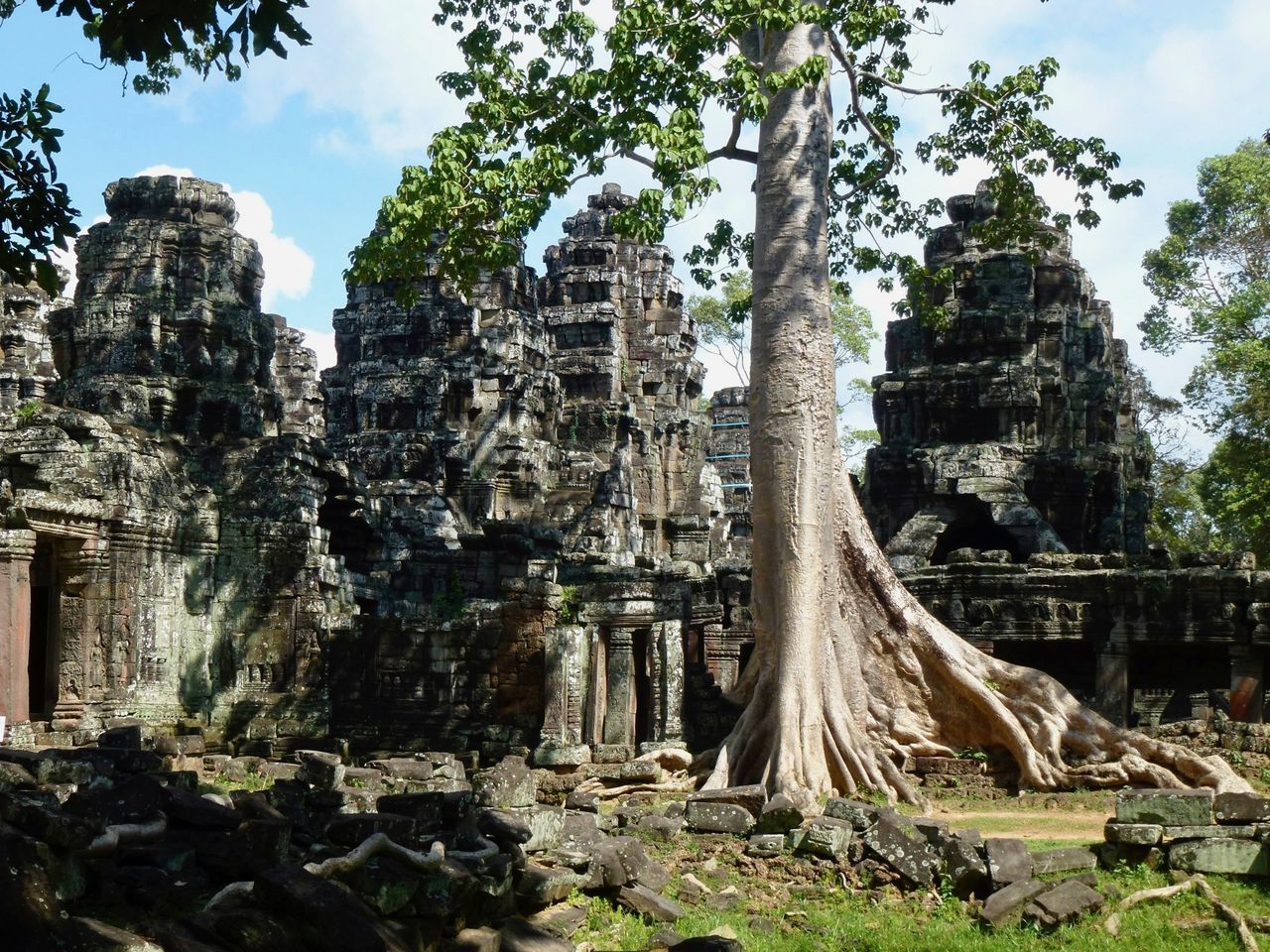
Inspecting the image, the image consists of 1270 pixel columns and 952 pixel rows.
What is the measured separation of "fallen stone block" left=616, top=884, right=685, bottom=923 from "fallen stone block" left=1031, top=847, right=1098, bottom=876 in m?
2.11

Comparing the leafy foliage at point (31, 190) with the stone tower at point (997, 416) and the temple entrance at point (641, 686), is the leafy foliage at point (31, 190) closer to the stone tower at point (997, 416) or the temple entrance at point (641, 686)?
the temple entrance at point (641, 686)

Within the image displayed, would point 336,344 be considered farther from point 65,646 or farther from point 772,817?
point 772,817

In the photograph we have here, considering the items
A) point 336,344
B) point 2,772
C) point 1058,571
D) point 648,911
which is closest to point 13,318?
point 336,344

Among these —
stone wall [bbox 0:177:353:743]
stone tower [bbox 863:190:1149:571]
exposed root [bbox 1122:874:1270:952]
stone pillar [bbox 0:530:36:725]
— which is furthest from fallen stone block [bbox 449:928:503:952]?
stone tower [bbox 863:190:1149:571]

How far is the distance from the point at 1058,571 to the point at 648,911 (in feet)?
33.6

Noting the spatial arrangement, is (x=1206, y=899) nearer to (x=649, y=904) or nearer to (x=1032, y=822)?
(x=1032, y=822)

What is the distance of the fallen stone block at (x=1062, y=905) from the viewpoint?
805cm

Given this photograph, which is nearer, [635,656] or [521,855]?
[521,855]

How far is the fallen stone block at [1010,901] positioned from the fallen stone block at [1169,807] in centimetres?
98

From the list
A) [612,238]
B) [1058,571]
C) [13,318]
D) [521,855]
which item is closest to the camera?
[521,855]

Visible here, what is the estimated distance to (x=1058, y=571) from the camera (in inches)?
675

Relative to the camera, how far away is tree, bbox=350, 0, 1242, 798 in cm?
1207

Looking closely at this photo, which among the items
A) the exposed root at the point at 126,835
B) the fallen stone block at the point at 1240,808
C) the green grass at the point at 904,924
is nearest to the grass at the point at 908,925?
the green grass at the point at 904,924

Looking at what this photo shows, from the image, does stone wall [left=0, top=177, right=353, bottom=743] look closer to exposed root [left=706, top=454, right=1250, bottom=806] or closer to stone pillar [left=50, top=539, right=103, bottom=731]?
stone pillar [left=50, top=539, right=103, bottom=731]
